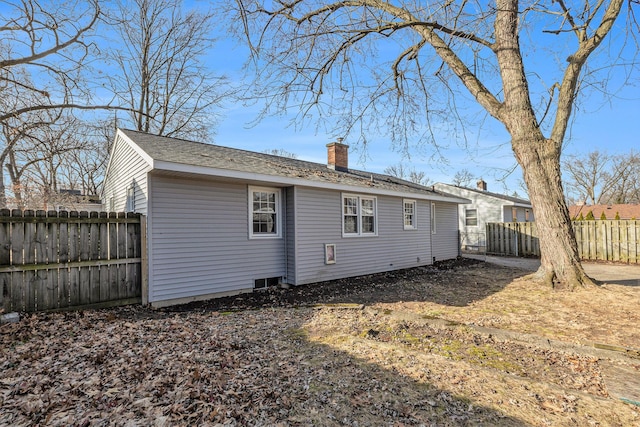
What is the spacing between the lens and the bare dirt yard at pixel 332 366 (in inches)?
101

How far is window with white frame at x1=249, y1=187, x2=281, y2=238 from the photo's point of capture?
26.5ft

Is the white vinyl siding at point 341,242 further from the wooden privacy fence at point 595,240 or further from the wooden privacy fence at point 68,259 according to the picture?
A: the wooden privacy fence at point 595,240

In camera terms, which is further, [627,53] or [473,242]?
[473,242]

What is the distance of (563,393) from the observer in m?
2.81

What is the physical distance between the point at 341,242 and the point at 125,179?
642 cm

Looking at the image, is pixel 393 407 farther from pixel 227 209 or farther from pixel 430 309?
pixel 227 209

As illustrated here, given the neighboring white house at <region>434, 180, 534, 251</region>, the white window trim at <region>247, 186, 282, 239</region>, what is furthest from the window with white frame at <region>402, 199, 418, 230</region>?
the neighboring white house at <region>434, 180, 534, 251</region>

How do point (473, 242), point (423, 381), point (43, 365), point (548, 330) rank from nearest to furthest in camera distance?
point (423, 381) < point (43, 365) < point (548, 330) < point (473, 242)

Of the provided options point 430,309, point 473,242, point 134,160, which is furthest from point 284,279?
point 473,242

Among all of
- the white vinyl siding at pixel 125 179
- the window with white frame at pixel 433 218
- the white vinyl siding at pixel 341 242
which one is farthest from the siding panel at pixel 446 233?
the white vinyl siding at pixel 125 179

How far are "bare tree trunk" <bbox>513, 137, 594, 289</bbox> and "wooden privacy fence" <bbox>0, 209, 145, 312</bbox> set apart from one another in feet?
29.0

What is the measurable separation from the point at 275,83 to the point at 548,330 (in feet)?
21.3

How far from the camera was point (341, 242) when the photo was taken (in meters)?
9.66

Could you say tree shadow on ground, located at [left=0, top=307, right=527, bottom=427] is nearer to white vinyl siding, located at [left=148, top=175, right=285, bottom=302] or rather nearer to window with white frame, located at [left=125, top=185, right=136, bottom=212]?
white vinyl siding, located at [left=148, top=175, right=285, bottom=302]
